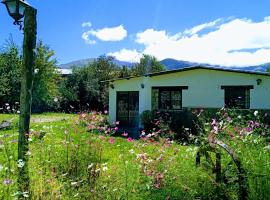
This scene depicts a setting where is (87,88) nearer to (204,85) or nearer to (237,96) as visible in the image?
(204,85)

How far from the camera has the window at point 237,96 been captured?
19266 millimetres

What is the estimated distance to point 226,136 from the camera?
590 centimetres

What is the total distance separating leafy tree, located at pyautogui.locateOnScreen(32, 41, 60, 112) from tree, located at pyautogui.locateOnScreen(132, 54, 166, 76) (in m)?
11.0

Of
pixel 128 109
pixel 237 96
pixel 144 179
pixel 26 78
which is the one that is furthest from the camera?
pixel 128 109

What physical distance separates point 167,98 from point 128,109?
2.84 m

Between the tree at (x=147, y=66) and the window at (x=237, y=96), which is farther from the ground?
the tree at (x=147, y=66)

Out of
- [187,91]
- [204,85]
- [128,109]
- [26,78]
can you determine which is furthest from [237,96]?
[26,78]

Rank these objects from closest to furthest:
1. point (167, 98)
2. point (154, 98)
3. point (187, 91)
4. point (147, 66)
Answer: point (187, 91) < point (167, 98) < point (154, 98) < point (147, 66)

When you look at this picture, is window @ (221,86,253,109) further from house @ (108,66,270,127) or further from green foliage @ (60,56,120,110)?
green foliage @ (60,56,120,110)

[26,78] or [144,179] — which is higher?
[26,78]

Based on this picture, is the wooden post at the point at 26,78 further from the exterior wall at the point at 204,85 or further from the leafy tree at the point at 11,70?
the leafy tree at the point at 11,70

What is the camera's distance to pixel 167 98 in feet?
70.3

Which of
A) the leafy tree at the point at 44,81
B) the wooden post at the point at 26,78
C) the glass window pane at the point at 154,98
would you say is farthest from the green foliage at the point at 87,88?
the wooden post at the point at 26,78

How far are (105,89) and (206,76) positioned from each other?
19.1 m
